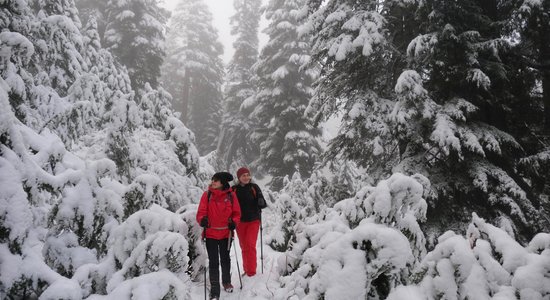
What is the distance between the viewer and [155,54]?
20562 millimetres

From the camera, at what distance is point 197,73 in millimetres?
31766

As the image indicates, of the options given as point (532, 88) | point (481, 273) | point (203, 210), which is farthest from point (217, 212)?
point (532, 88)

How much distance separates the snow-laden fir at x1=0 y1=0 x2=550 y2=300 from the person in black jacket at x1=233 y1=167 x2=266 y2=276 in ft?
1.30

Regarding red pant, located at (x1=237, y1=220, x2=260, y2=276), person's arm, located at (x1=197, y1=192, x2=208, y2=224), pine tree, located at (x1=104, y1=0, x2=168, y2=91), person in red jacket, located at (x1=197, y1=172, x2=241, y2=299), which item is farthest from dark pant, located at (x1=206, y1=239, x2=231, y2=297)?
pine tree, located at (x1=104, y1=0, x2=168, y2=91)

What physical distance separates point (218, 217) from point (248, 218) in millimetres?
918

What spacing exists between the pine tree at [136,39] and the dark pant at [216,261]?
16.0m

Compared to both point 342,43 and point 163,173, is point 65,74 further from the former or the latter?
point 342,43

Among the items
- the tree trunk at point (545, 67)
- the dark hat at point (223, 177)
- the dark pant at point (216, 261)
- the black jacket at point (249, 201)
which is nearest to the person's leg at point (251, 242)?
the black jacket at point (249, 201)

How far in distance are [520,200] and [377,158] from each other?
136 inches

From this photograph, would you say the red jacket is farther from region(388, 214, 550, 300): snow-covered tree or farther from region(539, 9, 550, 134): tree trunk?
region(539, 9, 550, 134): tree trunk

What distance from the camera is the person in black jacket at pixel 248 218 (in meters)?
6.02

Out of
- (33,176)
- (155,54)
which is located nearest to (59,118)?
(33,176)

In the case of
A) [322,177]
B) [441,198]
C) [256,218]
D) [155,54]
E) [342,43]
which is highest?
[342,43]

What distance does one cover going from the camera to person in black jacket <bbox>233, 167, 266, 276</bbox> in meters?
6.02
